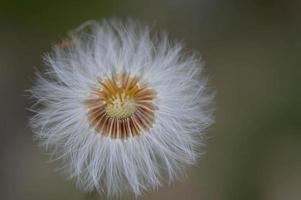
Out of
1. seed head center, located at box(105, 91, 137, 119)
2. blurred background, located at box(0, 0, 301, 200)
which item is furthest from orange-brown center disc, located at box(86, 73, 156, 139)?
blurred background, located at box(0, 0, 301, 200)

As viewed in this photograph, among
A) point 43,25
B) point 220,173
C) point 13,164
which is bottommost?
point 220,173

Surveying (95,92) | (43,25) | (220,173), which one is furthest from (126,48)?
(220,173)

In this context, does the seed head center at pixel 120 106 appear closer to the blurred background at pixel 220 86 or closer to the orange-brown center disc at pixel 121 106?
the orange-brown center disc at pixel 121 106

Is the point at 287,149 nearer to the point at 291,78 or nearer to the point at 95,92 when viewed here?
the point at 291,78

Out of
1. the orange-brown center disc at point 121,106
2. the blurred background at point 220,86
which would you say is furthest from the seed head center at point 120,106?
the blurred background at point 220,86

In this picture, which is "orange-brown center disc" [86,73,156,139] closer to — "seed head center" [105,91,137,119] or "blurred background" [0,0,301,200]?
"seed head center" [105,91,137,119]
